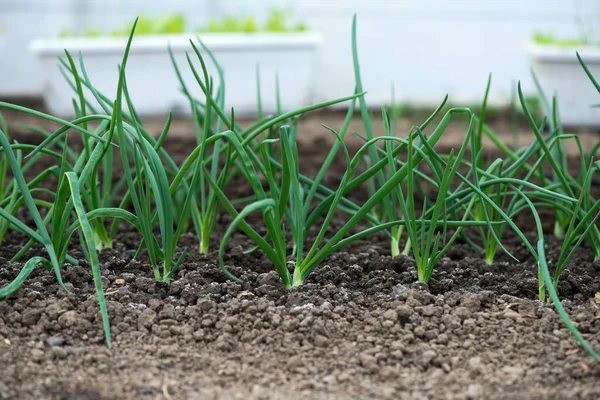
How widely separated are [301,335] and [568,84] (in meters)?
3.08

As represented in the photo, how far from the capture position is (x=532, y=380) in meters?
1.15

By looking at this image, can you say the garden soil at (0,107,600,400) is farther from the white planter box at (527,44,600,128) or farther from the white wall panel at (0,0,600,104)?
the white wall panel at (0,0,600,104)

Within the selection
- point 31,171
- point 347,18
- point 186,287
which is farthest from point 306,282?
point 347,18

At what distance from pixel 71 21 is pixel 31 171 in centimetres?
274

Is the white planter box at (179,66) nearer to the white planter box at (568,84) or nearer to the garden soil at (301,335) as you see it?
the white planter box at (568,84)

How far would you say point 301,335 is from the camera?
126cm

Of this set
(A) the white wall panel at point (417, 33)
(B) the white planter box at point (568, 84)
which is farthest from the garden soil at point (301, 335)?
(A) the white wall panel at point (417, 33)

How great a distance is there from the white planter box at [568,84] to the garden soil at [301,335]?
248cm

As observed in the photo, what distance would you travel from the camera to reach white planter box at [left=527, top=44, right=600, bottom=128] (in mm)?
3842

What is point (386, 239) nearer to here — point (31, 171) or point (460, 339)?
point (460, 339)

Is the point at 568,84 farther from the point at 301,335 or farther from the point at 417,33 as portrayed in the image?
the point at 301,335

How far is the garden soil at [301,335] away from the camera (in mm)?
1122

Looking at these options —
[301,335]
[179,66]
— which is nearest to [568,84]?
[179,66]

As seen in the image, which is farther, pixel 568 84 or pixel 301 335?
pixel 568 84
